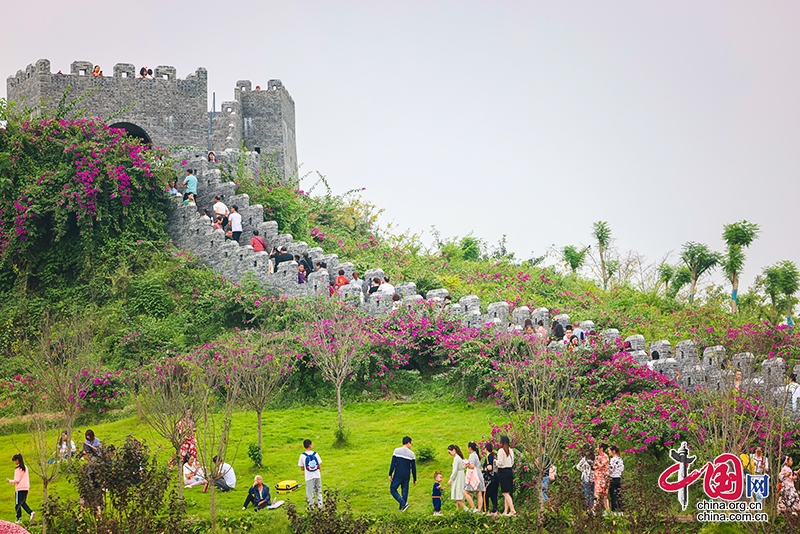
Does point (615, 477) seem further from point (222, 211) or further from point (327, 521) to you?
point (222, 211)

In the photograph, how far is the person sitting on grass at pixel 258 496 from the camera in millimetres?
20594

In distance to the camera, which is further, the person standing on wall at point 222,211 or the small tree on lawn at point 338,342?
the person standing on wall at point 222,211

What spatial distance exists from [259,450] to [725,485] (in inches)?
348

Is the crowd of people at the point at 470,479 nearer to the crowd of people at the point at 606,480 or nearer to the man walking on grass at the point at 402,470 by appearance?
the man walking on grass at the point at 402,470

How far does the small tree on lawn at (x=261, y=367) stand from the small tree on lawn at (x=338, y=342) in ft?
2.23


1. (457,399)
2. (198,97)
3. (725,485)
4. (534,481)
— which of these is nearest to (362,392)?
(457,399)

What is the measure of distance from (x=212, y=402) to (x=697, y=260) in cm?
2576

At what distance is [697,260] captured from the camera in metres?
43.3

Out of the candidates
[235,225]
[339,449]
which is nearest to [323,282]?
[235,225]

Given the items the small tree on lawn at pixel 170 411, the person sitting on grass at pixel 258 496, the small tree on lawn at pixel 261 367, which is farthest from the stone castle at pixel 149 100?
the person sitting on grass at pixel 258 496

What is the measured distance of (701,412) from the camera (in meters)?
21.6

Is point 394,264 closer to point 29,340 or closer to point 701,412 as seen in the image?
point 29,340

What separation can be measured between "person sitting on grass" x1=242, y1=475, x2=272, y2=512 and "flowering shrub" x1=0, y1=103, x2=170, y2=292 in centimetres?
1617

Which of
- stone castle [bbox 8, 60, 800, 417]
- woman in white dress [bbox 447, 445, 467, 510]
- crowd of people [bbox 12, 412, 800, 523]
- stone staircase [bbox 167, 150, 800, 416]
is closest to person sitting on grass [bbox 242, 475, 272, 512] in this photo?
crowd of people [bbox 12, 412, 800, 523]
